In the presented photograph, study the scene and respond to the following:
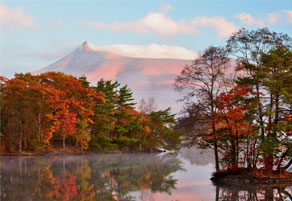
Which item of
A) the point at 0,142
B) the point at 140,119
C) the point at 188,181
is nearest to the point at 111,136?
the point at 140,119

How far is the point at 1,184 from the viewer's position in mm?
16406

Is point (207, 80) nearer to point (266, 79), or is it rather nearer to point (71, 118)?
point (266, 79)

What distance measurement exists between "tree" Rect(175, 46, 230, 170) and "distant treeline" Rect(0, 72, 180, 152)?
12582 mm

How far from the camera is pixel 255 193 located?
1423 centimetres

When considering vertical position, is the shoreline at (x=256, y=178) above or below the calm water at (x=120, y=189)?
above

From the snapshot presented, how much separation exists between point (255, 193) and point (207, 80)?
6293 mm

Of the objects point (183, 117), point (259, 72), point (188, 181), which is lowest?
point (188, 181)

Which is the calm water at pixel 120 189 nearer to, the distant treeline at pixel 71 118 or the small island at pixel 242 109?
the small island at pixel 242 109

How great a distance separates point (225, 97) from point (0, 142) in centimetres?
2770

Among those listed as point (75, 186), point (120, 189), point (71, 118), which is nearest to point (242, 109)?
point (120, 189)

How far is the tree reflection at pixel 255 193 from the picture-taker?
13305 millimetres

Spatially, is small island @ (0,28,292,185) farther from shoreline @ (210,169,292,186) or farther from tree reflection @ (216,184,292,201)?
tree reflection @ (216,184,292,201)

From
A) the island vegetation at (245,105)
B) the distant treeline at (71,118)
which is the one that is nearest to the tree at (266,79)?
the island vegetation at (245,105)

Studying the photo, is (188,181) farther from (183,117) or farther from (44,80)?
(44,80)
